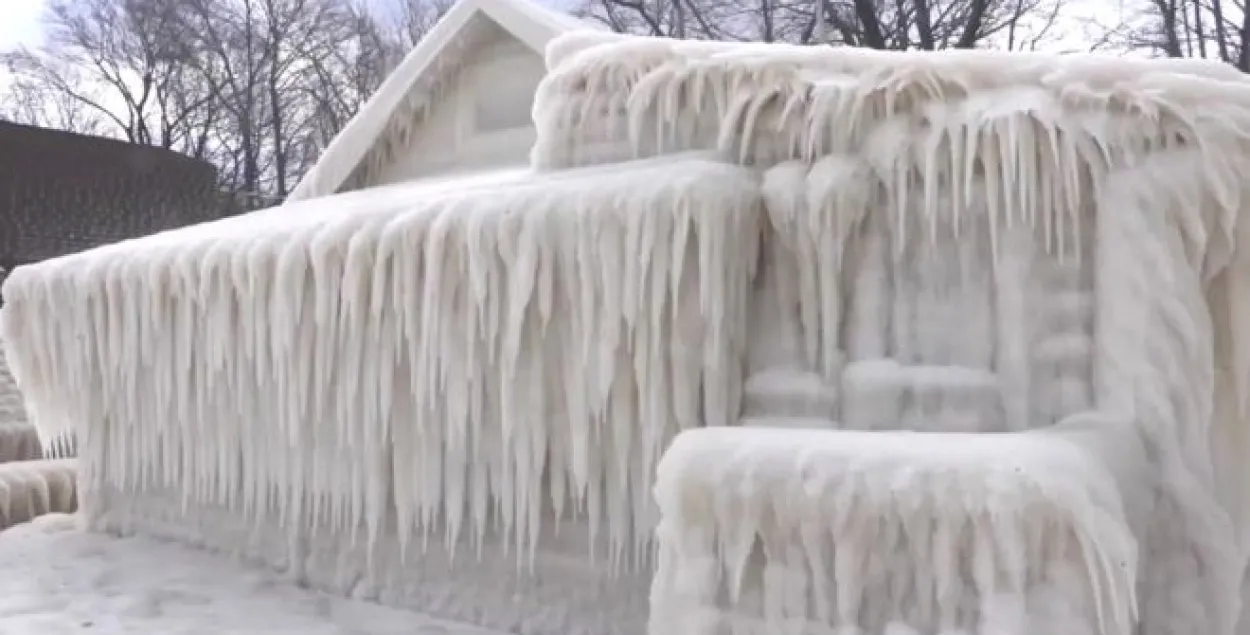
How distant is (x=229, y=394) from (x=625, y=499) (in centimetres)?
269

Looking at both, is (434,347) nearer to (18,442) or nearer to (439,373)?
(439,373)

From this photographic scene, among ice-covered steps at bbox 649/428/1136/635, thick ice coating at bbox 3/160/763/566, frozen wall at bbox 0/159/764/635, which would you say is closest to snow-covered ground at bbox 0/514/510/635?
frozen wall at bbox 0/159/764/635

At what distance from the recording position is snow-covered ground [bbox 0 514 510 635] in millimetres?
5207

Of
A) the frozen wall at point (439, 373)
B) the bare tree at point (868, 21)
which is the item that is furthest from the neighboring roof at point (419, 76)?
the bare tree at point (868, 21)

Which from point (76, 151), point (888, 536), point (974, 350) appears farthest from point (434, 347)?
point (76, 151)

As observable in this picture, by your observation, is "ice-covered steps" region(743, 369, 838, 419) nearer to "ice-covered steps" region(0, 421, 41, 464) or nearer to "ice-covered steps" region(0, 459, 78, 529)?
"ice-covered steps" region(0, 459, 78, 529)

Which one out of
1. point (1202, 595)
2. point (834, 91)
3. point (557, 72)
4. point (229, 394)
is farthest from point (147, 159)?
point (1202, 595)

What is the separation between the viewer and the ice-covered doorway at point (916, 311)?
4035mm

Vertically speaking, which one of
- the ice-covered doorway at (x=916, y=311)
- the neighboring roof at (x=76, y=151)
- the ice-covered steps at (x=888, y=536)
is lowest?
the ice-covered steps at (x=888, y=536)

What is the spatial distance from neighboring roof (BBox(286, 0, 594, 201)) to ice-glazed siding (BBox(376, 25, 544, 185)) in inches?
6.4

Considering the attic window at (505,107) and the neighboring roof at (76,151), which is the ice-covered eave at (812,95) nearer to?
the attic window at (505,107)

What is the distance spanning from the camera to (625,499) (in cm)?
461

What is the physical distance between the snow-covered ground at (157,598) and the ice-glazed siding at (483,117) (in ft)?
11.0

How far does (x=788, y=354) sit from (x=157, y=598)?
3.58 metres
